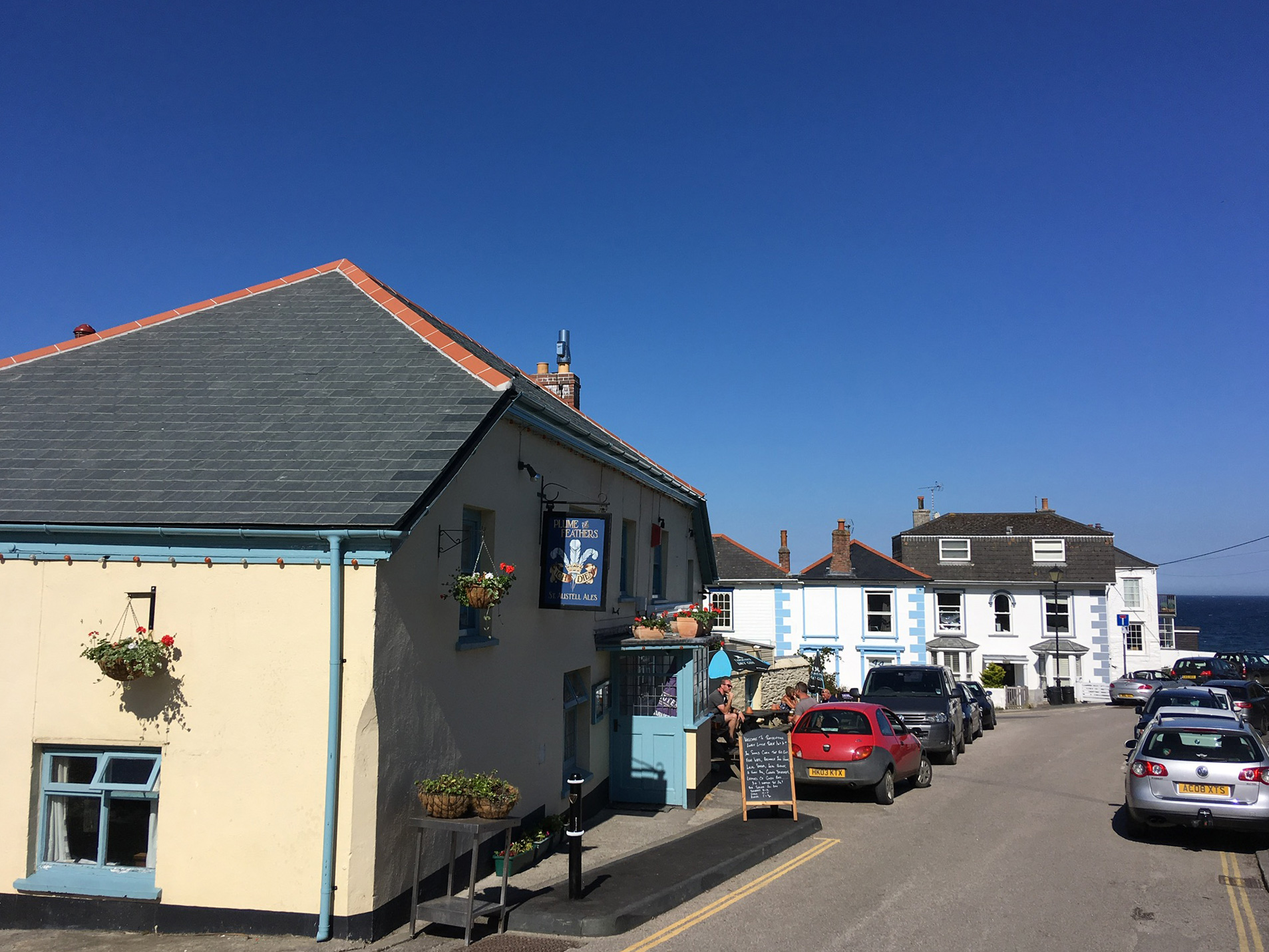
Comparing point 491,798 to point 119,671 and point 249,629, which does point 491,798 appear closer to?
point 249,629

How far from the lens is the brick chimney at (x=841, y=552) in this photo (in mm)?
40438

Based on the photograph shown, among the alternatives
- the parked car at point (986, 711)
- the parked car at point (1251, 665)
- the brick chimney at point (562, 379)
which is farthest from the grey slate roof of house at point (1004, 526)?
the brick chimney at point (562, 379)

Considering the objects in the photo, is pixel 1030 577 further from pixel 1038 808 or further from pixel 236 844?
pixel 236 844

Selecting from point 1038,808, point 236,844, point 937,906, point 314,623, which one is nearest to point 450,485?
point 314,623

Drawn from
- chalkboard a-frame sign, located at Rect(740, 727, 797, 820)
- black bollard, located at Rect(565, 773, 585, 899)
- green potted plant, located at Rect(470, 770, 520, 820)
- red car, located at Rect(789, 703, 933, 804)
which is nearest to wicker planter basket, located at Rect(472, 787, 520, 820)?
green potted plant, located at Rect(470, 770, 520, 820)

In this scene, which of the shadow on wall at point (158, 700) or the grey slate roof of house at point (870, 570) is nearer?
the shadow on wall at point (158, 700)

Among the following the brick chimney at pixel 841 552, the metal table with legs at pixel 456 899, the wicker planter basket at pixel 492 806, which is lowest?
the metal table with legs at pixel 456 899

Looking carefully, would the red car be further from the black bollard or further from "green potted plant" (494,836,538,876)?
the black bollard

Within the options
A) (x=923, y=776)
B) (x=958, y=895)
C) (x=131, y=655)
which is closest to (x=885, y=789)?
(x=923, y=776)

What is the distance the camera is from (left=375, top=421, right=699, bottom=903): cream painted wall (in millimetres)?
8273

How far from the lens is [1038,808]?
588 inches

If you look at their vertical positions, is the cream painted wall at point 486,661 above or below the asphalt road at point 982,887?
above

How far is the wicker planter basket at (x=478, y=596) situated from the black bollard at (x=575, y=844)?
2.00 metres

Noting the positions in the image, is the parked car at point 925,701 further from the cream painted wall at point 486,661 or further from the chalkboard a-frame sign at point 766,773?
the cream painted wall at point 486,661
